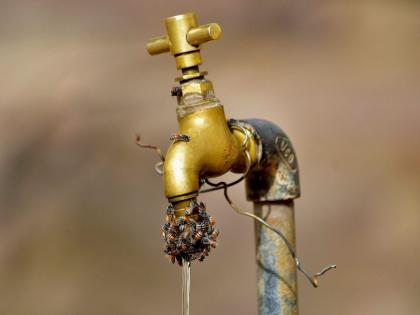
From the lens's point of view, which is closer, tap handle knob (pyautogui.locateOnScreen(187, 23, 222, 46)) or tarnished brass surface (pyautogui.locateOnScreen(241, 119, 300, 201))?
tap handle knob (pyautogui.locateOnScreen(187, 23, 222, 46))

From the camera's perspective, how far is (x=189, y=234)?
3.62ft

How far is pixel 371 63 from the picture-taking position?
2863 millimetres

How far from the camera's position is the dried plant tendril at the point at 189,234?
1104mm

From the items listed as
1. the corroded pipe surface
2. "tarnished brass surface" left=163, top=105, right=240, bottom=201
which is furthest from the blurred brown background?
"tarnished brass surface" left=163, top=105, right=240, bottom=201

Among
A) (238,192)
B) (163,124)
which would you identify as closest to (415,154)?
(238,192)

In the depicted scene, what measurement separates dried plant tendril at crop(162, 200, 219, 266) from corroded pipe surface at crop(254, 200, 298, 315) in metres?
0.21

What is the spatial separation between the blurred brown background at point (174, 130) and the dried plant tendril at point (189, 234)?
1253 millimetres

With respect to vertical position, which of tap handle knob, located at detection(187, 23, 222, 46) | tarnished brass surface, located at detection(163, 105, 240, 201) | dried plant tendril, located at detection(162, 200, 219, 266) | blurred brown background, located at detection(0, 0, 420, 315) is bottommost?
dried plant tendril, located at detection(162, 200, 219, 266)

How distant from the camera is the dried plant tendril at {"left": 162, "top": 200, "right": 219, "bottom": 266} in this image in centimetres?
110

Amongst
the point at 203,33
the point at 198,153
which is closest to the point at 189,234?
the point at 198,153

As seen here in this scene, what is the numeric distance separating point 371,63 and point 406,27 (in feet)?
0.64

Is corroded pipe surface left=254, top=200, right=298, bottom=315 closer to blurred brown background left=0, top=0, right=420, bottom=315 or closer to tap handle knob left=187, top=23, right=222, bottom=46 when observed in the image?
tap handle knob left=187, top=23, right=222, bottom=46

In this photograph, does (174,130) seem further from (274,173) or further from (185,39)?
(185,39)

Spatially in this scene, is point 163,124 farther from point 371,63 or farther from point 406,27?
point 406,27
